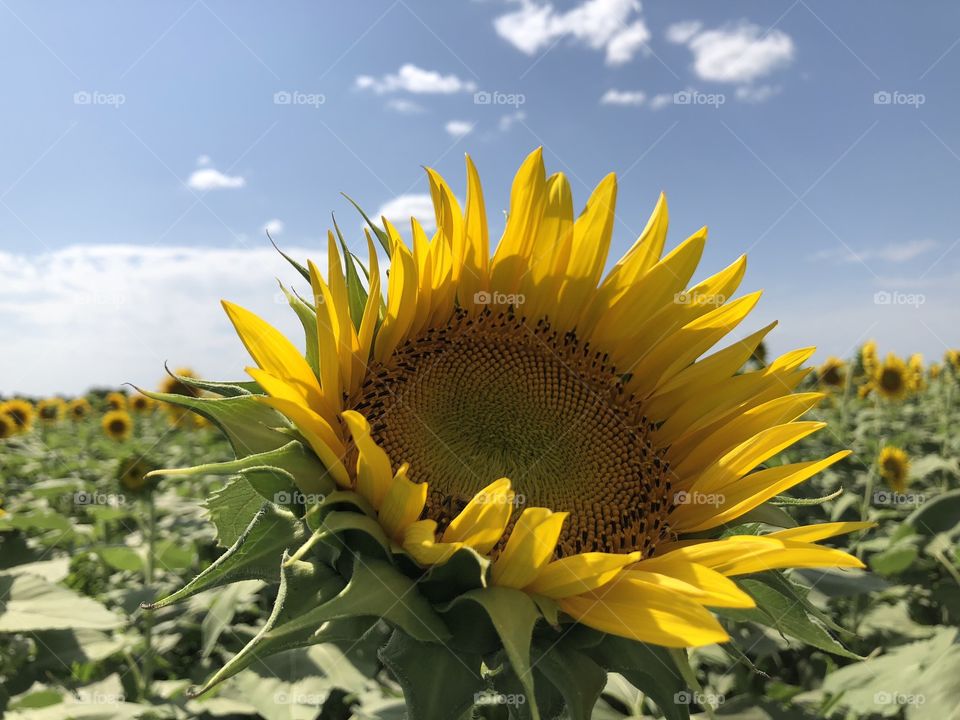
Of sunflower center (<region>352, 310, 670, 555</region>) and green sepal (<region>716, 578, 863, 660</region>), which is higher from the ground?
sunflower center (<region>352, 310, 670, 555</region>)

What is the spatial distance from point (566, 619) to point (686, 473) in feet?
2.26

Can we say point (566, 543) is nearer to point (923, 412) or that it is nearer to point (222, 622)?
point (222, 622)

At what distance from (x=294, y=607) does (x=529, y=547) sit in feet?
1.41

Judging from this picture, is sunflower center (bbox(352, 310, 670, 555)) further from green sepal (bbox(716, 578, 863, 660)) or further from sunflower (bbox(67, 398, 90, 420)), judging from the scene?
sunflower (bbox(67, 398, 90, 420))

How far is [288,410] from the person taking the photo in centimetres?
134

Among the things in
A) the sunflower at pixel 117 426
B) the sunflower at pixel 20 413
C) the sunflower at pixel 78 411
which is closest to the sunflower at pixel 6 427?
the sunflower at pixel 20 413

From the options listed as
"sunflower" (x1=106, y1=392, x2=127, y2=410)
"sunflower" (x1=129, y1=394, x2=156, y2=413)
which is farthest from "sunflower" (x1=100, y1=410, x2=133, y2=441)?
"sunflower" (x1=106, y1=392, x2=127, y2=410)

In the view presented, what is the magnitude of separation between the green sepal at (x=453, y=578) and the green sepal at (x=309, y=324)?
0.52 meters

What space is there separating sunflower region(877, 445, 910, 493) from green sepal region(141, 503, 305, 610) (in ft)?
21.8

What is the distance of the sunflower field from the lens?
1.29 meters

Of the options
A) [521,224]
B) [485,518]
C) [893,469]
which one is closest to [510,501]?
[485,518]

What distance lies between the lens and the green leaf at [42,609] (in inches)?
101

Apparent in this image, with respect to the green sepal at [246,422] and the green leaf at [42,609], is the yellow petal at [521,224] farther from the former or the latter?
the green leaf at [42,609]

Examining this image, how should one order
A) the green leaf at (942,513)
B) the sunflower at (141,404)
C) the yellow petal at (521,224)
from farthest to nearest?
the sunflower at (141,404) < the green leaf at (942,513) < the yellow petal at (521,224)
